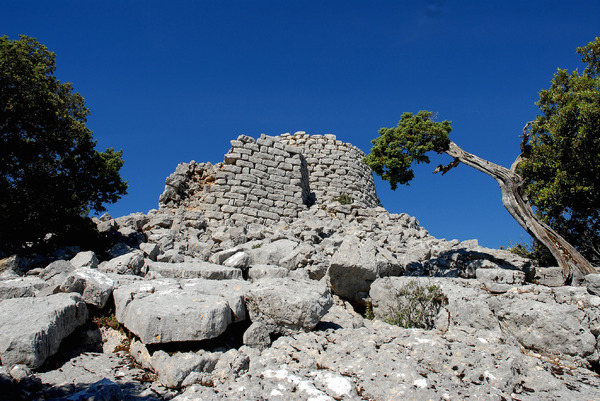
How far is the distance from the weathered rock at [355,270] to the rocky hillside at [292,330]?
0.08 ft

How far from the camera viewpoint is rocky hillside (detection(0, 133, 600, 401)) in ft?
16.2

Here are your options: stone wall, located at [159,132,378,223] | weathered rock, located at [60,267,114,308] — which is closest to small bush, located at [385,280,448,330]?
weathered rock, located at [60,267,114,308]

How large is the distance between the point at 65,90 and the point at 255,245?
768 cm

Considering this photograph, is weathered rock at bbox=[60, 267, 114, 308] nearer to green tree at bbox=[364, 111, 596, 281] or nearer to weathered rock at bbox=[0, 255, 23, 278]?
weathered rock at bbox=[0, 255, 23, 278]

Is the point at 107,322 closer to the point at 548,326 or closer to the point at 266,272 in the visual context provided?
the point at 266,272

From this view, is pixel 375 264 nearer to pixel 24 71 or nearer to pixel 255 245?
pixel 255 245

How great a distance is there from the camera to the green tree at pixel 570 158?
11.4 metres

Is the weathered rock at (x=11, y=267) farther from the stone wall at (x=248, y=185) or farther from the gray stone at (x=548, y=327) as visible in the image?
the gray stone at (x=548, y=327)

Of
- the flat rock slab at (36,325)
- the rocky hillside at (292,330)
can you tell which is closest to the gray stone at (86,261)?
the rocky hillside at (292,330)

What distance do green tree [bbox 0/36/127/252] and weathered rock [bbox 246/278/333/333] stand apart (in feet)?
26.1

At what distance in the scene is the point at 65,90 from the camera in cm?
1314

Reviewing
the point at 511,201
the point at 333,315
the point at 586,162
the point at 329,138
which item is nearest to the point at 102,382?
the point at 333,315

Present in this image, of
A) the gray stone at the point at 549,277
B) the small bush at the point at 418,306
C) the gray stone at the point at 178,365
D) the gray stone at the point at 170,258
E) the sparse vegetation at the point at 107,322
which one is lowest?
the gray stone at the point at 178,365

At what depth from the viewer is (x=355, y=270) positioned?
8.56 metres
